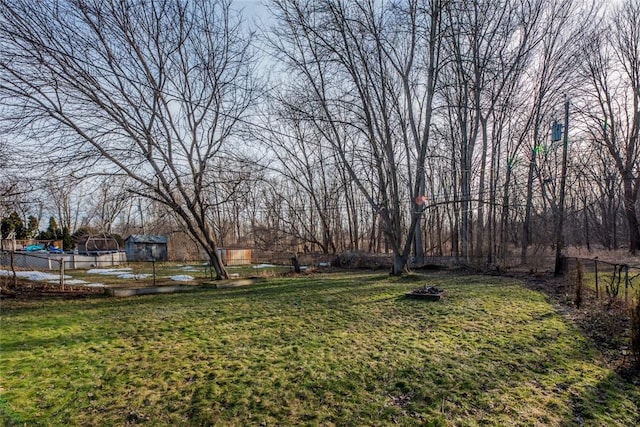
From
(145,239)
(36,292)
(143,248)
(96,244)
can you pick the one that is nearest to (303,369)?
(36,292)

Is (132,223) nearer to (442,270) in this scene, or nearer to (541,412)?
(541,412)

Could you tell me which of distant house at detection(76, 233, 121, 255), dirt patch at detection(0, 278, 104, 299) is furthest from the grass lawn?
distant house at detection(76, 233, 121, 255)

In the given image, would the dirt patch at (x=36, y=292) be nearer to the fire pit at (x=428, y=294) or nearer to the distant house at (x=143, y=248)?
the fire pit at (x=428, y=294)

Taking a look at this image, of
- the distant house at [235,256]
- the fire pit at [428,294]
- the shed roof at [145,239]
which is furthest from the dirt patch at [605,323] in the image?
the shed roof at [145,239]

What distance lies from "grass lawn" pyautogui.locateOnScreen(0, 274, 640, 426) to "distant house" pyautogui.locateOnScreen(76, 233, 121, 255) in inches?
920

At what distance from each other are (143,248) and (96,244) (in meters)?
3.78

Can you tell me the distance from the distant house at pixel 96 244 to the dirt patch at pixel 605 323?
28129mm

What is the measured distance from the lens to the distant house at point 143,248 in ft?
88.1

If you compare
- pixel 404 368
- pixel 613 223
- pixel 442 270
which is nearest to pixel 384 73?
pixel 442 270

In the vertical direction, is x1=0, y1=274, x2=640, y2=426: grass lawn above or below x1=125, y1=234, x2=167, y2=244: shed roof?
below

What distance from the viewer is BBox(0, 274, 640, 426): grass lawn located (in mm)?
2729

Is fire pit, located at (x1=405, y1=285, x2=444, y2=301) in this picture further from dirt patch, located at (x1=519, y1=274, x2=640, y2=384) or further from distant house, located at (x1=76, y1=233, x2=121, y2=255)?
distant house, located at (x1=76, y1=233, x2=121, y2=255)

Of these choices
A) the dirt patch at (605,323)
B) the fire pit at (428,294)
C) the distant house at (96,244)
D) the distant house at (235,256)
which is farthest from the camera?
the distant house at (96,244)

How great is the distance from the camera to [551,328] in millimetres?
5230
